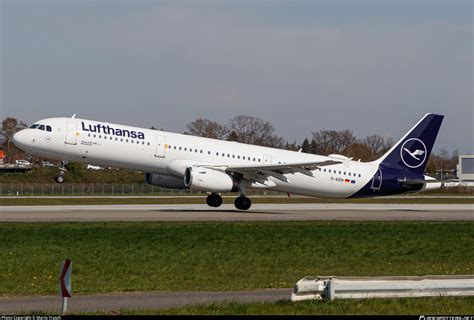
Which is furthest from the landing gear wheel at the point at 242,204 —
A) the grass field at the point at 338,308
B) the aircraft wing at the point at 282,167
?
the grass field at the point at 338,308

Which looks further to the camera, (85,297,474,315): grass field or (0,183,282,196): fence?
(0,183,282,196): fence

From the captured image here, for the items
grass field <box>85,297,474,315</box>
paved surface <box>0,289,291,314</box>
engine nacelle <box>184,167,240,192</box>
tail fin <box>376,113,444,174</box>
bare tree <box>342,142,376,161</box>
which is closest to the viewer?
grass field <box>85,297,474,315</box>

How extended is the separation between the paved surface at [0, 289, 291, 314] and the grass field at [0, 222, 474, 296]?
86cm

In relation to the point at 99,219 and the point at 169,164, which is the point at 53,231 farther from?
the point at 169,164

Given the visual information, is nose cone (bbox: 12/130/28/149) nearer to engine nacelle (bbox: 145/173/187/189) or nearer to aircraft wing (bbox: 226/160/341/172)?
engine nacelle (bbox: 145/173/187/189)

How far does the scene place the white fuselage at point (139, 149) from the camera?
45719 millimetres

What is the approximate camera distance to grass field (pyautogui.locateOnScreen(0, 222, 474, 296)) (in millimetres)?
20859

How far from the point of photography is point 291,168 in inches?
1855

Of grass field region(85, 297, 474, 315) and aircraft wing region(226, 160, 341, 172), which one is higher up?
aircraft wing region(226, 160, 341, 172)

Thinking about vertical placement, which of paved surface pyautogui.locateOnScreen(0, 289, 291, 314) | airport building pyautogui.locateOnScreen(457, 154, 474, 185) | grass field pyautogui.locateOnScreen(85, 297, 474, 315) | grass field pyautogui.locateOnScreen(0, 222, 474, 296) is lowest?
grass field pyautogui.locateOnScreen(85, 297, 474, 315)

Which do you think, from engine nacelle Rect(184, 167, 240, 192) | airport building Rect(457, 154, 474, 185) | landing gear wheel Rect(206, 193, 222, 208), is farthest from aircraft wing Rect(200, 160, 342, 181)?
airport building Rect(457, 154, 474, 185)

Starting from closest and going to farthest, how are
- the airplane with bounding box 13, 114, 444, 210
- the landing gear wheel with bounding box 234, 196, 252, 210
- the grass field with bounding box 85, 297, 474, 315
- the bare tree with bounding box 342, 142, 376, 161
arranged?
the grass field with bounding box 85, 297, 474, 315 → the airplane with bounding box 13, 114, 444, 210 → the landing gear wheel with bounding box 234, 196, 252, 210 → the bare tree with bounding box 342, 142, 376, 161

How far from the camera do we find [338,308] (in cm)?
1561

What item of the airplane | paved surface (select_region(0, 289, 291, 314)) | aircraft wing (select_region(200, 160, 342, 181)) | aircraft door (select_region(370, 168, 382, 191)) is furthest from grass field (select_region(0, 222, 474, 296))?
aircraft door (select_region(370, 168, 382, 191))
